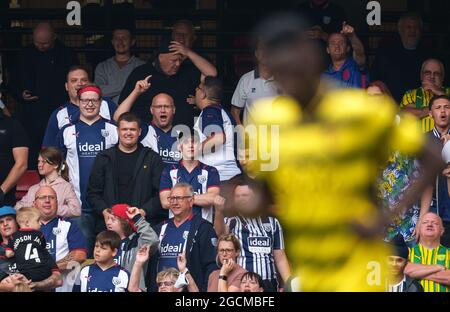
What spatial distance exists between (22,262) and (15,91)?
7.26ft

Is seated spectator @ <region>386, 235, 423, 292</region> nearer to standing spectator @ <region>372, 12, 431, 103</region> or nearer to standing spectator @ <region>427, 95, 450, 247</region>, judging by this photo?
standing spectator @ <region>427, 95, 450, 247</region>

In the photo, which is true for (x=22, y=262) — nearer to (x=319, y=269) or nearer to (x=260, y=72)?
(x=260, y=72)

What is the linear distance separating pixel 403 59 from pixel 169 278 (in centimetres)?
309

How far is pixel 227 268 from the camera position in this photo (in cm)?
905

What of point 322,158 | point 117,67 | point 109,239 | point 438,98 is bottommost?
point 109,239

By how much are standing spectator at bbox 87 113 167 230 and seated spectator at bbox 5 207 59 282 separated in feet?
1.94

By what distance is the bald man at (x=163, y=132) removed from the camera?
9992mm

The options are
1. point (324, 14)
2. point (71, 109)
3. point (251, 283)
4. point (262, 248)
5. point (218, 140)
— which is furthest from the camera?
point (324, 14)

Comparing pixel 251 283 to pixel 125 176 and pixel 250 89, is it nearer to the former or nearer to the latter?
pixel 125 176

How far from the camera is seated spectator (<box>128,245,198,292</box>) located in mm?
→ 9133

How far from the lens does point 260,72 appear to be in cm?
1052

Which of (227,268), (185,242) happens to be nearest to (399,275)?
(227,268)
